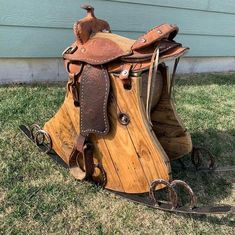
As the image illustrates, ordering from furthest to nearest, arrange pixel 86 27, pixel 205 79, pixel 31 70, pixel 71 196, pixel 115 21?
pixel 205 79 → pixel 115 21 → pixel 31 70 → pixel 71 196 → pixel 86 27

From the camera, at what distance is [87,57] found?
217cm

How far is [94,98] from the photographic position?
2.17m

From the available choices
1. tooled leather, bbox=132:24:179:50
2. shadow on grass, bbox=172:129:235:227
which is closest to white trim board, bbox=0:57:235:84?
shadow on grass, bbox=172:129:235:227

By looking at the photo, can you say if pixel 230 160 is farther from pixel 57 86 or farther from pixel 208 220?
pixel 57 86

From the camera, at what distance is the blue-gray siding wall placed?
379cm

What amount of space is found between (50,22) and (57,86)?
706 millimetres

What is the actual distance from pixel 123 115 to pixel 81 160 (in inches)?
20.2

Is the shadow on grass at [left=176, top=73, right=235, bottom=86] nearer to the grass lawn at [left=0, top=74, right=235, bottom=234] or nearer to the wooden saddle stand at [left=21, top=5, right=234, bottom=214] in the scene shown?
the grass lawn at [left=0, top=74, right=235, bottom=234]

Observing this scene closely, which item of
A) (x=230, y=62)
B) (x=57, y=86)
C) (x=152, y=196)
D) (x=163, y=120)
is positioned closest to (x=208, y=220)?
(x=152, y=196)

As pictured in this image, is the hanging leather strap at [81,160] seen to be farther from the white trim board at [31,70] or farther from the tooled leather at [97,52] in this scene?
the white trim board at [31,70]

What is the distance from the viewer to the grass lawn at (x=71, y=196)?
7.15ft

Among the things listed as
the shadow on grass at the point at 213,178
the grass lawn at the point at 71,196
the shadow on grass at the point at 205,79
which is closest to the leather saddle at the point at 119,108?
the grass lawn at the point at 71,196

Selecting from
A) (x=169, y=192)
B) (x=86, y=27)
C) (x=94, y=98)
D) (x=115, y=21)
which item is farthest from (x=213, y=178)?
(x=115, y=21)

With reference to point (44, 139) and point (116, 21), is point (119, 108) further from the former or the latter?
point (116, 21)
